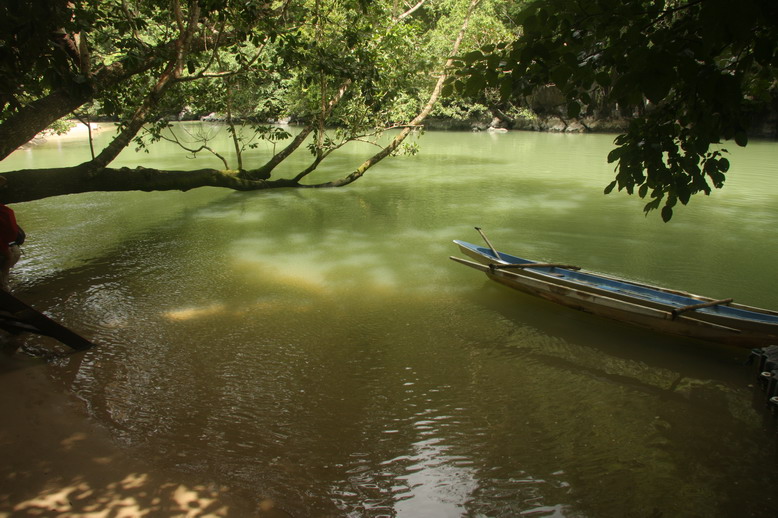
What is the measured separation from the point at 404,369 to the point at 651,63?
10.4 feet

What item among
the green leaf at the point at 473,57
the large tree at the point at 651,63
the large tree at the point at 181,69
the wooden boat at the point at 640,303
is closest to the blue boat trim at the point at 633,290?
the wooden boat at the point at 640,303

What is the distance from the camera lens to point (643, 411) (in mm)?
4273

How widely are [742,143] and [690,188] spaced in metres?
0.39

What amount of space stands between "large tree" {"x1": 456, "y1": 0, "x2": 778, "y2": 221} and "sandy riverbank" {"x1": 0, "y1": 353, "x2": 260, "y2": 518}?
2791mm

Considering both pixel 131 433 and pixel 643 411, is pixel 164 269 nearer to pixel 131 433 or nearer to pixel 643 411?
pixel 131 433

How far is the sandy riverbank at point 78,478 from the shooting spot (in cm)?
Answer: 304

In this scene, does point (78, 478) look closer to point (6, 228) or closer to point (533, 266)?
point (6, 228)

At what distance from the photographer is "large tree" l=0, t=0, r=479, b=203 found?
5410 mm

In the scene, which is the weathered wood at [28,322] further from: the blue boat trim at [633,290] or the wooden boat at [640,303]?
the blue boat trim at [633,290]

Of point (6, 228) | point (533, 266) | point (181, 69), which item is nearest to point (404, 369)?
point (533, 266)

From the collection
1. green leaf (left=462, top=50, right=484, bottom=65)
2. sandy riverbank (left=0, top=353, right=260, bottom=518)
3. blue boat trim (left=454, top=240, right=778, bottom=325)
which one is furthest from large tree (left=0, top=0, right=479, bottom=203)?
blue boat trim (left=454, top=240, right=778, bottom=325)

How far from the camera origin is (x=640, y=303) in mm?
5371

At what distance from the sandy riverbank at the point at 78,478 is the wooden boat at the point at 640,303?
12.6ft

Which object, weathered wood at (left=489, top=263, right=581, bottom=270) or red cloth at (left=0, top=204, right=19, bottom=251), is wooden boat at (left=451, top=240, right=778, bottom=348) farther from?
red cloth at (left=0, top=204, right=19, bottom=251)
